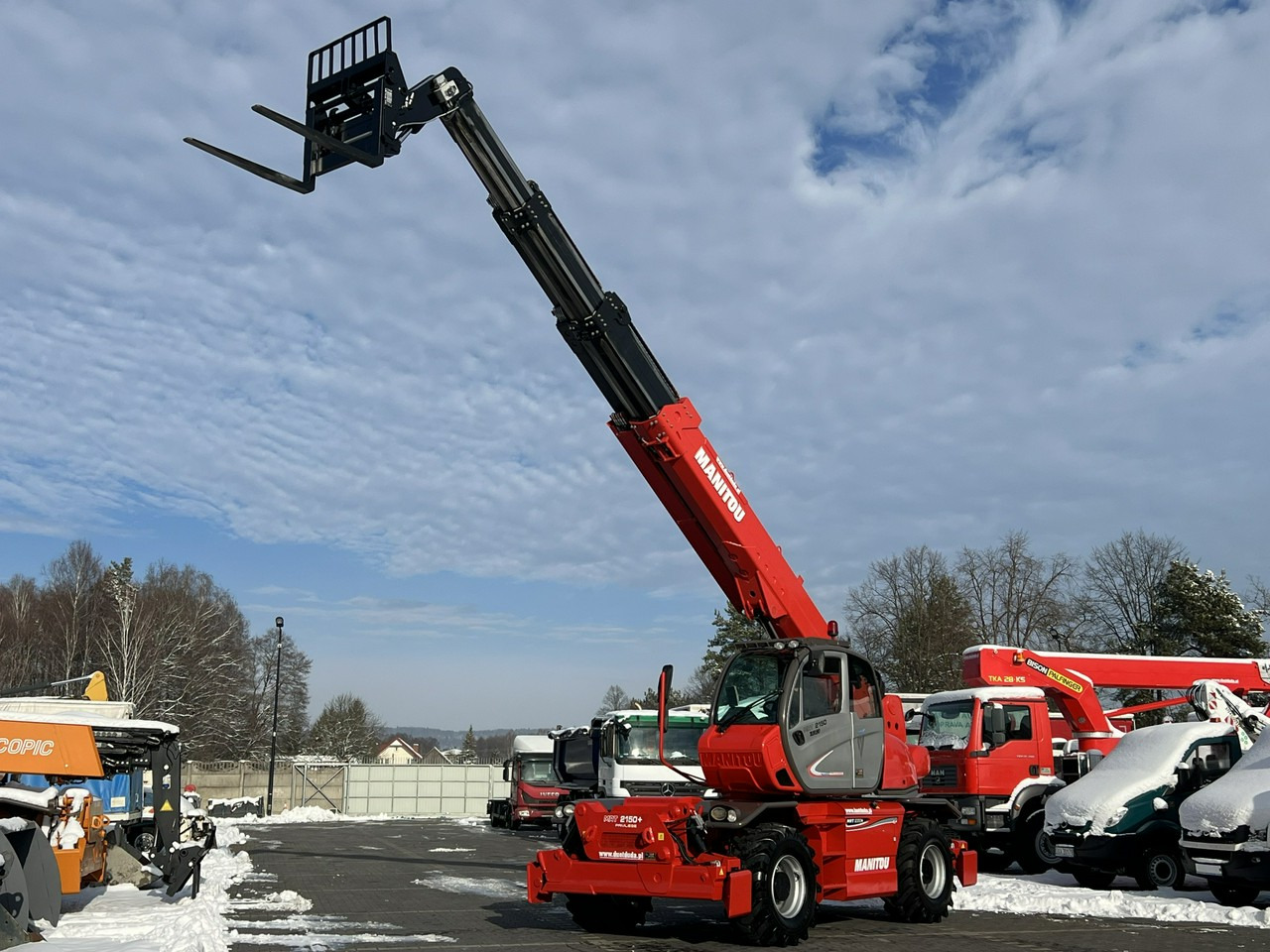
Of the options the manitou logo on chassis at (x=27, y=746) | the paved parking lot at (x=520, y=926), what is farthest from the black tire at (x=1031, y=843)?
the manitou logo on chassis at (x=27, y=746)

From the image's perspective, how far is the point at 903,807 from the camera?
12.6 m

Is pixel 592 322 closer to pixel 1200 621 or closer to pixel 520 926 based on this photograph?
pixel 520 926

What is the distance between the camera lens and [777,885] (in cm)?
1055

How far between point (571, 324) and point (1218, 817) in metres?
9.63

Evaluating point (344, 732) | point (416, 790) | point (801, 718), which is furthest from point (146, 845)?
point (344, 732)

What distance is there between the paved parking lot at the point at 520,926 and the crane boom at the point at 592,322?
350 centimetres

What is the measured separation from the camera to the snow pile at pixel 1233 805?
1313cm

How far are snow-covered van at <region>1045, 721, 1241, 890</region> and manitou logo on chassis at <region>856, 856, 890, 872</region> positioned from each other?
502cm

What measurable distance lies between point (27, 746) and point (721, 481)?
8.26 m

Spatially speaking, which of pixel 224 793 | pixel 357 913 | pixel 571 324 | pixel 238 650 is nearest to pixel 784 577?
pixel 571 324

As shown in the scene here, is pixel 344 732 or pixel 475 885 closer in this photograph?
pixel 475 885

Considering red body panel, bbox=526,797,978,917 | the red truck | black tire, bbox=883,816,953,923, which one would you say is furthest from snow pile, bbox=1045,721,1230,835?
the red truck

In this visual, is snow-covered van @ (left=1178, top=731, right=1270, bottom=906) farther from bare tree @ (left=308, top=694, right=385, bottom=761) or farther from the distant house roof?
the distant house roof

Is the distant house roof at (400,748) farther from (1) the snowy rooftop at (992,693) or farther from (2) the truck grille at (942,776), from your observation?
(1) the snowy rooftop at (992,693)
